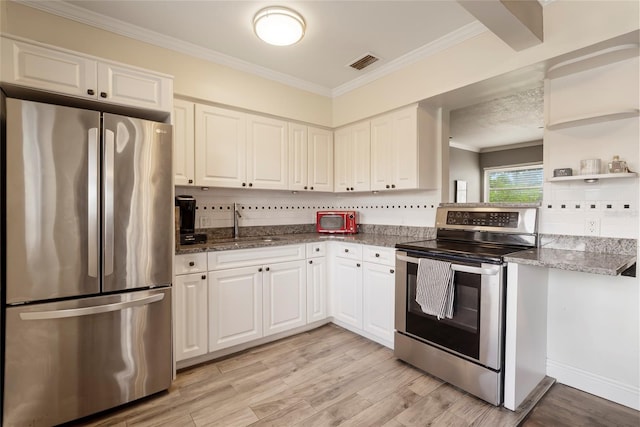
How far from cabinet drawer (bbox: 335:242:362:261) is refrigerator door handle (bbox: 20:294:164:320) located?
64.0 inches

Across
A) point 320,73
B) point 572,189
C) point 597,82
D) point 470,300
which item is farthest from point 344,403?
point 320,73

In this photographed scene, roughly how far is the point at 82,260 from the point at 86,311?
287 mm

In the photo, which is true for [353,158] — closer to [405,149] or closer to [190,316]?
[405,149]

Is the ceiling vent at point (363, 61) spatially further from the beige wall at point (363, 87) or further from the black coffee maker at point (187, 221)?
the black coffee maker at point (187, 221)

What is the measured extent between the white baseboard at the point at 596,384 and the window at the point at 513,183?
54.4 inches

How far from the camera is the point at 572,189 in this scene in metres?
2.06

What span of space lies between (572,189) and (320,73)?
7.80 ft

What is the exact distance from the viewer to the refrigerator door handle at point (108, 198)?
1731mm

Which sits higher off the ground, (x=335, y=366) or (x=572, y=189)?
(x=572, y=189)

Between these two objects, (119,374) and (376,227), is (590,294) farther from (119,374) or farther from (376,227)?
(119,374)

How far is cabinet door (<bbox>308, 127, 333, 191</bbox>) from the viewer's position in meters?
3.39

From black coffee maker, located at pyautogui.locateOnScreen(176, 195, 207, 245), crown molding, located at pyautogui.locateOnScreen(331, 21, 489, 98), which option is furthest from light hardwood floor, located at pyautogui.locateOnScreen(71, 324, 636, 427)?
crown molding, located at pyautogui.locateOnScreen(331, 21, 489, 98)

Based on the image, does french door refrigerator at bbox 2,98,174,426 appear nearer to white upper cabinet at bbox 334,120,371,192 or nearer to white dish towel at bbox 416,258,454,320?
white dish towel at bbox 416,258,454,320

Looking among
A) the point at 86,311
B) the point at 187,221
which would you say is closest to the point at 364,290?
the point at 187,221
